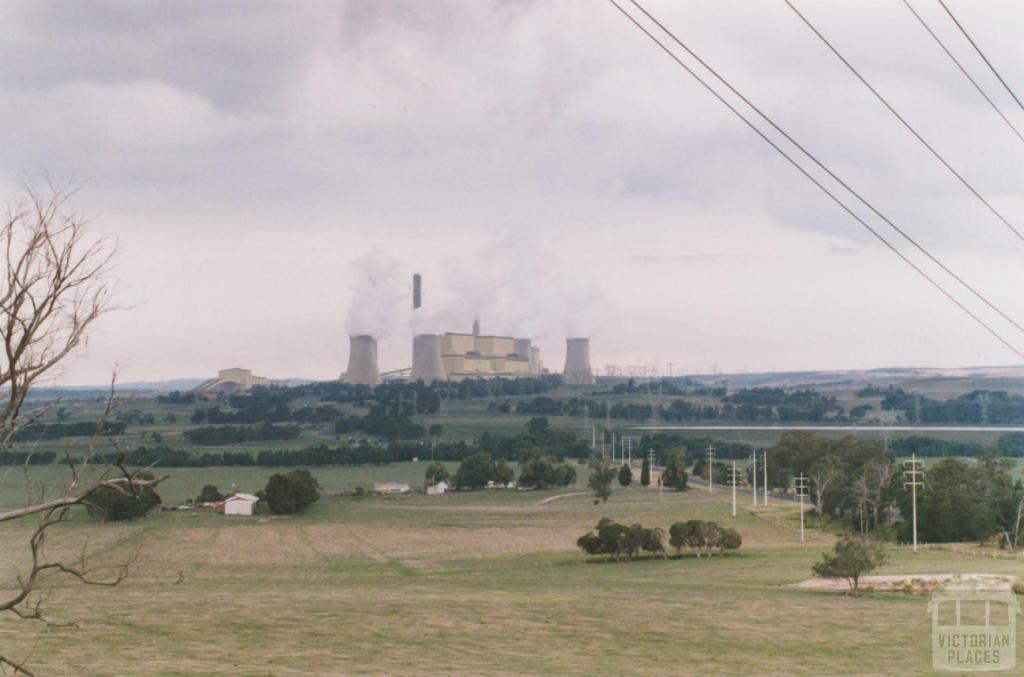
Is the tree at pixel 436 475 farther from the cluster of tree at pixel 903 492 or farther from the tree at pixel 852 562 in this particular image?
the tree at pixel 852 562

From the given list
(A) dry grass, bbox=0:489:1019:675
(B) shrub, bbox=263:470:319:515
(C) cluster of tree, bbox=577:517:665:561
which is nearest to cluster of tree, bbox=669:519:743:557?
(C) cluster of tree, bbox=577:517:665:561

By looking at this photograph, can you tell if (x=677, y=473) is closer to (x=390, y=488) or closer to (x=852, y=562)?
(x=390, y=488)

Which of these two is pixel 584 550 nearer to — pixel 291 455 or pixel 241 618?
pixel 241 618

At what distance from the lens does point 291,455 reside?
11669 cm

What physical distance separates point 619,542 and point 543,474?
47.6 metres

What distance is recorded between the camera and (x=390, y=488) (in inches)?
3858

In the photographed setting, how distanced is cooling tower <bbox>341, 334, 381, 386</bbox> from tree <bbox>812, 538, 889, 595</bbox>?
146m

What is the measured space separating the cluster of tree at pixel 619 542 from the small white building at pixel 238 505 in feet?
106

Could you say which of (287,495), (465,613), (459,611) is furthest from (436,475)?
(465,613)

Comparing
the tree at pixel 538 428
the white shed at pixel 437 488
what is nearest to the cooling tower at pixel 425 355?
the tree at pixel 538 428

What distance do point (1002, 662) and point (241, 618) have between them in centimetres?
2110

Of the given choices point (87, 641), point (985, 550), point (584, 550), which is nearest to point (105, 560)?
point (584, 550)

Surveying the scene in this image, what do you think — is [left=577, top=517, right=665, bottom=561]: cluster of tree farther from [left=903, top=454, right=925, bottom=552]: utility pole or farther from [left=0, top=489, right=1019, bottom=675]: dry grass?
[left=903, top=454, right=925, bottom=552]: utility pole

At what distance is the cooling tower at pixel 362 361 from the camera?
184875 mm
